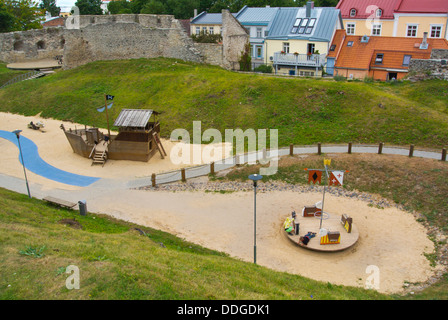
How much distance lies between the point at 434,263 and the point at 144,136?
16.8 meters

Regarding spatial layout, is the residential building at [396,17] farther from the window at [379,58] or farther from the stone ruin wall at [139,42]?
the stone ruin wall at [139,42]

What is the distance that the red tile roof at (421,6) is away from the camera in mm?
39156

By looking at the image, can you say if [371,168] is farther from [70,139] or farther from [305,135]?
[70,139]

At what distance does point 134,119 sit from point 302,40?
18.9 m

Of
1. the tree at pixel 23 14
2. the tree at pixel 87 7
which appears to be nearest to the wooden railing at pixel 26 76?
the tree at pixel 23 14

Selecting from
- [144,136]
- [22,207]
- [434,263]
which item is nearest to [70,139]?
[144,136]

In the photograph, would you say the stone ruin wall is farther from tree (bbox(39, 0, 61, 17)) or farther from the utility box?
tree (bbox(39, 0, 61, 17))

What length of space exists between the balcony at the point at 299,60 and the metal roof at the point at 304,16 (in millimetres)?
1911

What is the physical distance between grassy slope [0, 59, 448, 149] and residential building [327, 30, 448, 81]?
4.90 meters

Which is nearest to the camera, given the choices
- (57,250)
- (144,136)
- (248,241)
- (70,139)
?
(57,250)

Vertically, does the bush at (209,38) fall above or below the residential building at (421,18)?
below

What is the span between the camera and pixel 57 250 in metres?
11.3

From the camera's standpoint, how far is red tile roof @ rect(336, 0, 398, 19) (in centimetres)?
4291

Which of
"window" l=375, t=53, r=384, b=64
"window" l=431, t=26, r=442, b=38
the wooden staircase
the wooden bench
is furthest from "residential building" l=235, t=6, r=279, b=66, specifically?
the wooden bench
